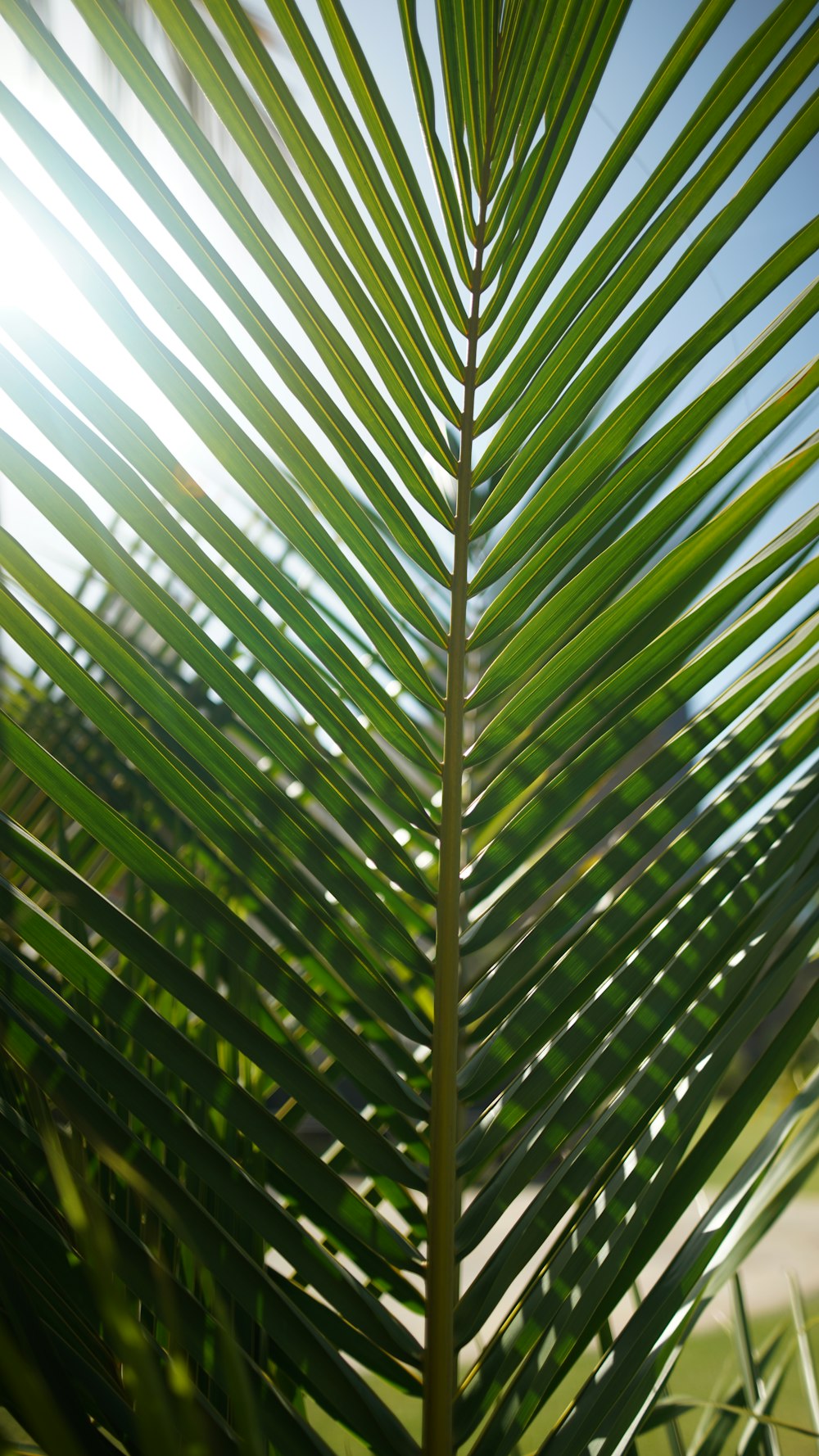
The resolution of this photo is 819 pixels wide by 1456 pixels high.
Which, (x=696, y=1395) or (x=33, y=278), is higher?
(x=33, y=278)

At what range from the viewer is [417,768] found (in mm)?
422

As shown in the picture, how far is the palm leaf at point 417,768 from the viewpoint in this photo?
0.30 meters

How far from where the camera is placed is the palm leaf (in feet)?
0.98

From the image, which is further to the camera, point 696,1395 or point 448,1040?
point 696,1395

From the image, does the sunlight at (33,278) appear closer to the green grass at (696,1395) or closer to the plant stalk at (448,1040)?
the plant stalk at (448,1040)

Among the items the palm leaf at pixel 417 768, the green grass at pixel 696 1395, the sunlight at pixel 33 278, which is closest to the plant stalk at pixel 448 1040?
the palm leaf at pixel 417 768

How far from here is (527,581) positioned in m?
0.41

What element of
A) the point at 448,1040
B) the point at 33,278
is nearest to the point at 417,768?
the point at 448,1040

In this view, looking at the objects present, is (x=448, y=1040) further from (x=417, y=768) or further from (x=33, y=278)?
(x=33, y=278)

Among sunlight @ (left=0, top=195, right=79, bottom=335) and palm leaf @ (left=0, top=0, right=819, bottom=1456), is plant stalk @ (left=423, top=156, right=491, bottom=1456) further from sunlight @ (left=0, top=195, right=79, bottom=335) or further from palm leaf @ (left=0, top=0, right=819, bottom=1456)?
sunlight @ (left=0, top=195, right=79, bottom=335)

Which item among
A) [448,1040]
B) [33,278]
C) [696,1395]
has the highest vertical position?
[33,278]

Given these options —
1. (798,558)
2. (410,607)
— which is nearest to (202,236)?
(410,607)

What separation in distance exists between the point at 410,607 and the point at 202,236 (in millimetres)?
188

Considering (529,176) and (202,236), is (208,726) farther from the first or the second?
(529,176)
